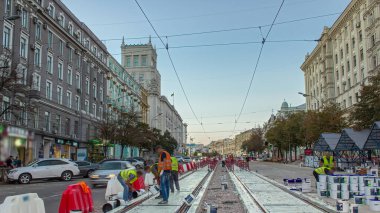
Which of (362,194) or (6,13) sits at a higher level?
(6,13)

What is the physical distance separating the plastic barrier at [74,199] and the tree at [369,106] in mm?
29469

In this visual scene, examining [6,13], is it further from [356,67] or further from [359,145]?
[356,67]

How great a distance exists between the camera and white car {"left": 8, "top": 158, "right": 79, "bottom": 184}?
2677 cm

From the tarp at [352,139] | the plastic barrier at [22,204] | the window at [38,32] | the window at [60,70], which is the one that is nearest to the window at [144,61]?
the window at [60,70]

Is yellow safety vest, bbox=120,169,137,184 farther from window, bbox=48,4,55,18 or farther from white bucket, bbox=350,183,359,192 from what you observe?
window, bbox=48,4,55,18

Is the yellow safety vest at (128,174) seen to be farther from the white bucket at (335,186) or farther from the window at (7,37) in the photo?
the window at (7,37)

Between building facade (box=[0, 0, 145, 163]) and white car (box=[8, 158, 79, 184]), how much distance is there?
180 cm

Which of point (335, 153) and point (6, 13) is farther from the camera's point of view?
point (335, 153)

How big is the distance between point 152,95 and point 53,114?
2864 inches

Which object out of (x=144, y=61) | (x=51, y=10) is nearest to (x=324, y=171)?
(x=51, y=10)

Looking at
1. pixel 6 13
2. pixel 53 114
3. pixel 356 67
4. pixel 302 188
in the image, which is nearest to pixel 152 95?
pixel 356 67

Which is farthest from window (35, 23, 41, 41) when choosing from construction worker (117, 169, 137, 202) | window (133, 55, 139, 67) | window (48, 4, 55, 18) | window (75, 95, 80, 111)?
window (133, 55, 139, 67)

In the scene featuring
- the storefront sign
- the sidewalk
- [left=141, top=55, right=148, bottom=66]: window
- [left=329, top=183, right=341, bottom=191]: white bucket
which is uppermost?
[left=141, top=55, right=148, bottom=66]: window

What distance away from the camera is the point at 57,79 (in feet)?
150
